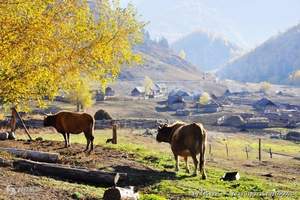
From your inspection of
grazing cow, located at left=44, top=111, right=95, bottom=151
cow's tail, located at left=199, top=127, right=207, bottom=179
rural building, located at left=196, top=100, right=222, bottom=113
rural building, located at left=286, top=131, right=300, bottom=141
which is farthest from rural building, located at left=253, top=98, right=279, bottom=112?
cow's tail, located at left=199, top=127, right=207, bottom=179

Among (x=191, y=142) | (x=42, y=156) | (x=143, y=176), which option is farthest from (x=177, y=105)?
(x=143, y=176)

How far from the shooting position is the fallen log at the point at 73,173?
1498 centimetres

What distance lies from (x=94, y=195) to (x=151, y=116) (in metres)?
100

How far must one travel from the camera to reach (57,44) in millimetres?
16500

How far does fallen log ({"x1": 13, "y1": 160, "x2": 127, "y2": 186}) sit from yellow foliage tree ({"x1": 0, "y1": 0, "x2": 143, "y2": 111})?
2.78 meters

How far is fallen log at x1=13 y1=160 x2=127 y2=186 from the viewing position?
1498 centimetres

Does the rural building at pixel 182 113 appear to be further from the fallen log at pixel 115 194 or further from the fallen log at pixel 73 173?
the fallen log at pixel 115 194

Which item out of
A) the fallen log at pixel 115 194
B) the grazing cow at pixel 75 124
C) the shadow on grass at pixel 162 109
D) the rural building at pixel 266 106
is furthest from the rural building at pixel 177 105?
the fallen log at pixel 115 194

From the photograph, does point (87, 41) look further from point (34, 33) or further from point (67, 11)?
point (34, 33)

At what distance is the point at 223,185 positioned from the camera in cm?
1750

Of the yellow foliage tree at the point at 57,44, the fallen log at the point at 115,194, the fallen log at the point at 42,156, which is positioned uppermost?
the yellow foliage tree at the point at 57,44

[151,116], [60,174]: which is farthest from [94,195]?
[151,116]

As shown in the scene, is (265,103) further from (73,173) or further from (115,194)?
(115,194)

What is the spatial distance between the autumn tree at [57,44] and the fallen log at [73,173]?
2822 mm
